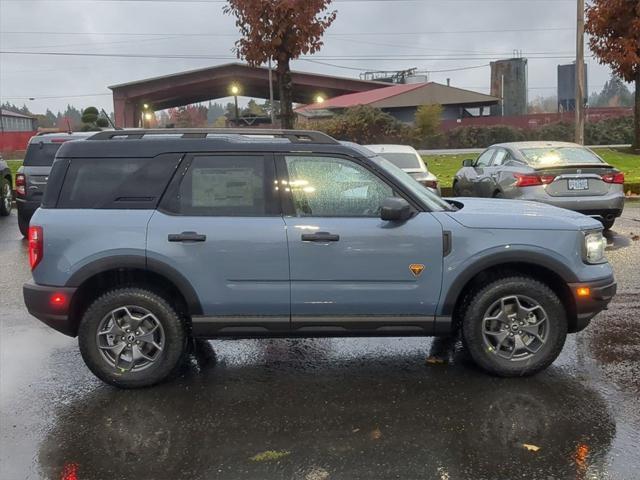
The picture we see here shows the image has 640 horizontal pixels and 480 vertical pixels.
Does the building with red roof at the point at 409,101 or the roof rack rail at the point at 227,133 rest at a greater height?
the building with red roof at the point at 409,101

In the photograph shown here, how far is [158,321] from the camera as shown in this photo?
14.8ft

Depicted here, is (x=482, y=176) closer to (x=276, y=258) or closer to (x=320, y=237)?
(x=320, y=237)

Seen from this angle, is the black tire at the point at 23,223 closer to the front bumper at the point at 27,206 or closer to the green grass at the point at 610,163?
the front bumper at the point at 27,206

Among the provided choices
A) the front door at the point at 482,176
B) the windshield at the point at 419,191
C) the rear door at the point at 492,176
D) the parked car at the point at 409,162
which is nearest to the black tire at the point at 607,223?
the rear door at the point at 492,176

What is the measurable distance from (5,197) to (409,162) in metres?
8.92

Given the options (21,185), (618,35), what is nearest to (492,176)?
(21,185)

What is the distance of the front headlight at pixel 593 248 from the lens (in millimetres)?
4551

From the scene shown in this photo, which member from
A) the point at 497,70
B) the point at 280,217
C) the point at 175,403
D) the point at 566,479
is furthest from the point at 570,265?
the point at 497,70

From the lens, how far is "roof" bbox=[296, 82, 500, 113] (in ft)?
155

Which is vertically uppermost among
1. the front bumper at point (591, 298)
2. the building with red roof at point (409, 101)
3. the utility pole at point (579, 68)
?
the building with red roof at point (409, 101)

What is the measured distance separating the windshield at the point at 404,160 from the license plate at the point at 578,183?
251cm

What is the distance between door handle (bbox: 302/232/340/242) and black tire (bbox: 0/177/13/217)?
11.5 m

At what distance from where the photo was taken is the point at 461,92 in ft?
165

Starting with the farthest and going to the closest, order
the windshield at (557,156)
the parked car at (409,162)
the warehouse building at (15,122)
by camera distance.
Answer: the warehouse building at (15,122) → the parked car at (409,162) → the windshield at (557,156)
